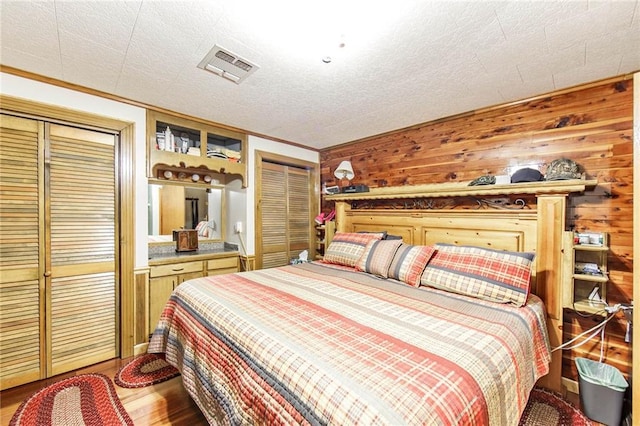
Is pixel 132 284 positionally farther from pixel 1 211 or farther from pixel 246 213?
pixel 246 213

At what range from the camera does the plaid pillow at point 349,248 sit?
2.75m

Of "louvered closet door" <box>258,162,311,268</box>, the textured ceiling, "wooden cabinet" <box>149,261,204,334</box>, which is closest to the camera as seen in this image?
the textured ceiling

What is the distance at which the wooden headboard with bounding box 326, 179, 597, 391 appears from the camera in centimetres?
200

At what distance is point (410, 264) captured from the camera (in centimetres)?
224

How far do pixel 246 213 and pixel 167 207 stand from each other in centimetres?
90

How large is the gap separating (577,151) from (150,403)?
365cm

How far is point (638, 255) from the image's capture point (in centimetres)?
150

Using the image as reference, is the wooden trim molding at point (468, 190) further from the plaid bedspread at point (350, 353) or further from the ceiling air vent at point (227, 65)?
the ceiling air vent at point (227, 65)

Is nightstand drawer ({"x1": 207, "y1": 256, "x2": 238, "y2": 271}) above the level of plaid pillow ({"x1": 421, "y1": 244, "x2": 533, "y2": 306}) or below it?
below

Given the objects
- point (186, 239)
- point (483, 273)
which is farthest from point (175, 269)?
point (483, 273)

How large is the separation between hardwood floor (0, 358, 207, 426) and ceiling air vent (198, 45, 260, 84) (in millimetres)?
2352

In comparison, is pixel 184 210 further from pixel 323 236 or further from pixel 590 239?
pixel 590 239

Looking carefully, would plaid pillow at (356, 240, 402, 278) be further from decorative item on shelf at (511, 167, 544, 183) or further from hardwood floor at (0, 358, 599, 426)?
hardwood floor at (0, 358, 599, 426)

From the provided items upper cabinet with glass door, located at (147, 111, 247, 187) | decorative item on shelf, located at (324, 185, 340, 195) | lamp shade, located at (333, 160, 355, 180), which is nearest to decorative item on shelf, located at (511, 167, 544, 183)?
lamp shade, located at (333, 160, 355, 180)
